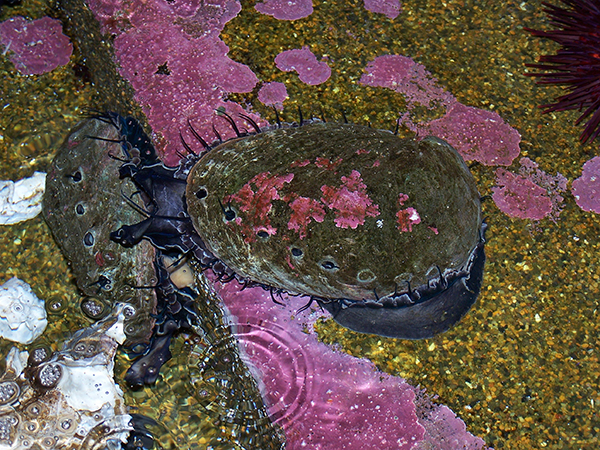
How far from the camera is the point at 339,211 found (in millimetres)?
2141

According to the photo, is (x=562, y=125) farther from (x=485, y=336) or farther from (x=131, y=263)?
(x=131, y=263)

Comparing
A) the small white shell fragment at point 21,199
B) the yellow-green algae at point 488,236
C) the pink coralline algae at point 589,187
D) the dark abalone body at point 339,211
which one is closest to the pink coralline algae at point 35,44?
the yellow-green algae at point 488,236

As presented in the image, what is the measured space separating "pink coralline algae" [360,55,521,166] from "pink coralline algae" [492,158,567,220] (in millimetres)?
112

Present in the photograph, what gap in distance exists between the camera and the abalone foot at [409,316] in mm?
2814

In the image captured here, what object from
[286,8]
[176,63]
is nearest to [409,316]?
[176,63]

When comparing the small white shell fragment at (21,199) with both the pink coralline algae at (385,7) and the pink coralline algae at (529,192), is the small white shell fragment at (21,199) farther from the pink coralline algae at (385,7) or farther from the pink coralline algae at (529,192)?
the pink coralline algae at (529,192)

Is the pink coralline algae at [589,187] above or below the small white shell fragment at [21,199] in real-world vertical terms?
above

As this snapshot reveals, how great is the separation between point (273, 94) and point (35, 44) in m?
1.97

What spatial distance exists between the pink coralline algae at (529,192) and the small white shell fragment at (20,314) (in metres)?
2.92

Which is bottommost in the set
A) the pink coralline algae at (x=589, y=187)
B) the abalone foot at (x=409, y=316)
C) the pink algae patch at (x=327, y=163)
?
the abalone foot at (x=409, y=316)

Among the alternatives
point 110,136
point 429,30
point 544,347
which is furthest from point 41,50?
point 544,347

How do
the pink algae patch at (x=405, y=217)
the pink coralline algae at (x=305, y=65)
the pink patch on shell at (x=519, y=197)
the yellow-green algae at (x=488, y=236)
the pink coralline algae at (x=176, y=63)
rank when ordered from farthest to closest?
the pink coralline algae at (x=305, y=65) → the pink coralline algae at (x=176, y=63) → the pink patch on shell at (x=519, y=197) → the yellow-green algae at (x=488, y=236) → the pink algae patch at (x=405, y=217)

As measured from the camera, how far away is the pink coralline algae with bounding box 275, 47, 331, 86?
11.5 feet

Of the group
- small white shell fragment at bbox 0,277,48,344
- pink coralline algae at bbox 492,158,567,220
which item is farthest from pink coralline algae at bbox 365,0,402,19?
small white shell fragment at bbox 0,277,48,344
